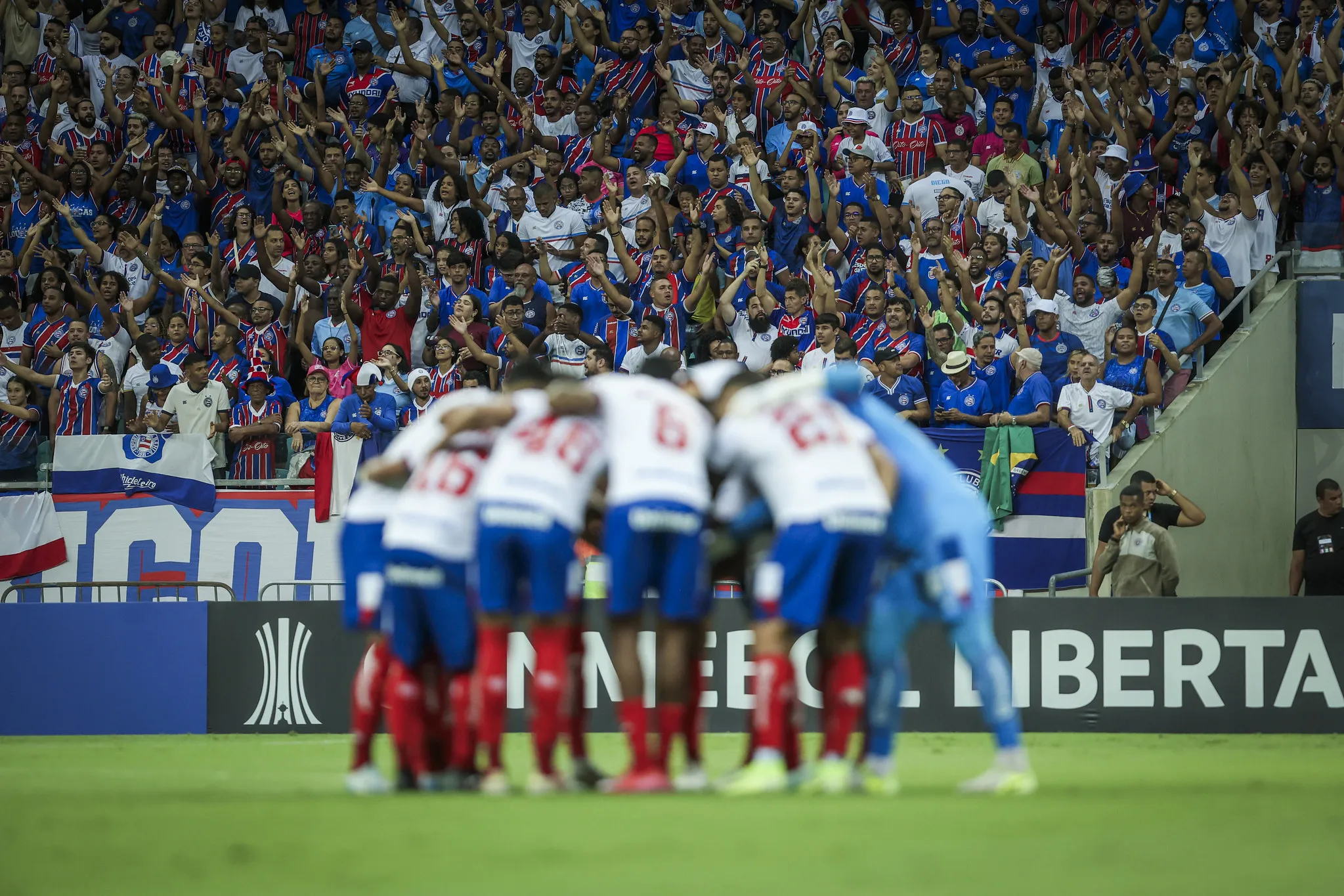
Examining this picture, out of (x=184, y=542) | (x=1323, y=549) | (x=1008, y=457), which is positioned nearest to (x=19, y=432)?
(x=184, y=542)

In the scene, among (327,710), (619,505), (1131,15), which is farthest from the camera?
(1131,15)

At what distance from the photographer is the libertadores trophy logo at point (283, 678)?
1475 cm

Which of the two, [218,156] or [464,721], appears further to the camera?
[218,156]

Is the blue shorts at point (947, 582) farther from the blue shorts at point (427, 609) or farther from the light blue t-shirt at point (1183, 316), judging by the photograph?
the light blue t-shirt at point (1183, 316)

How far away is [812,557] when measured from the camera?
810cm

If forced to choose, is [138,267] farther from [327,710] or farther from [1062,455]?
[1062,455]

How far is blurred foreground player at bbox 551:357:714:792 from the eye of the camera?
8195 millimetres

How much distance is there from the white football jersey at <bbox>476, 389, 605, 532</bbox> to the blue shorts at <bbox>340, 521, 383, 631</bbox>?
35.3 inches

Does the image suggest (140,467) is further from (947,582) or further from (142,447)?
(947,582)

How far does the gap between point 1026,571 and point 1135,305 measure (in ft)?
9.53

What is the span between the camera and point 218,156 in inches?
866

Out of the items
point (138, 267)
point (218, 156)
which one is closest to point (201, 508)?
point (138, 267)

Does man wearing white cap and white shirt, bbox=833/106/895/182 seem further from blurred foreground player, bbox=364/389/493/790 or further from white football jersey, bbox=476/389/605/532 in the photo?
white football jersey, bbox=476/389/605/532

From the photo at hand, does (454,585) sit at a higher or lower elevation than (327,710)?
higher
